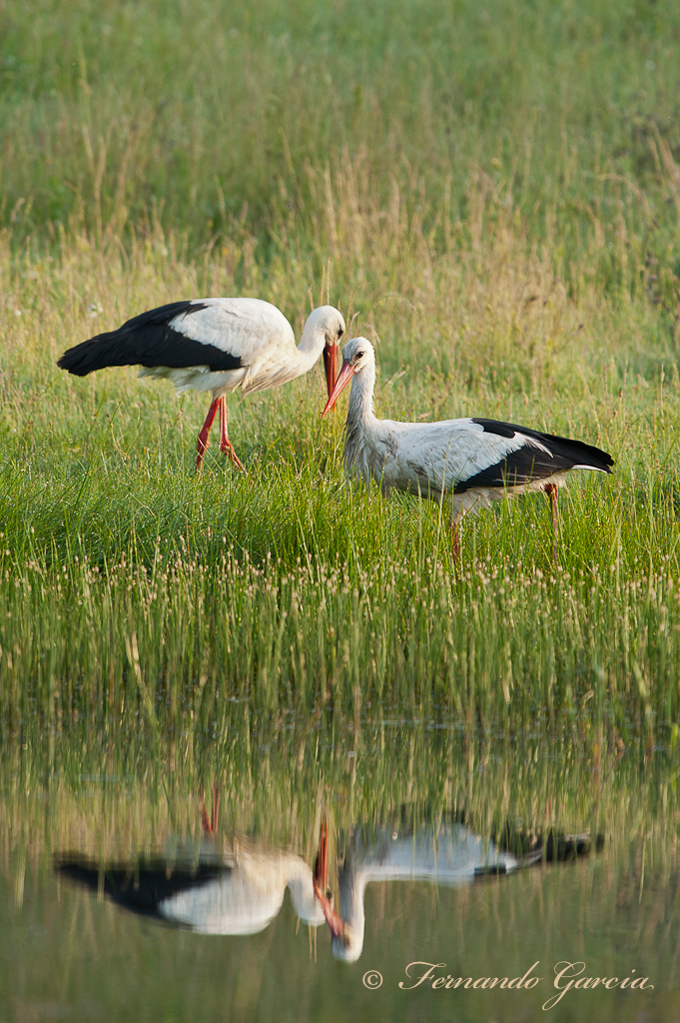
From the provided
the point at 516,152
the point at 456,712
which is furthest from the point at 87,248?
the point at 456,712

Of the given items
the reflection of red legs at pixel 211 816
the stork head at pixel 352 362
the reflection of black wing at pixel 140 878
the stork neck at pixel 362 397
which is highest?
the stork head at pixel 352 362

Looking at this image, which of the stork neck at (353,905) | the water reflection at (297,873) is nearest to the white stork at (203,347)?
the water reflection at (297,873)

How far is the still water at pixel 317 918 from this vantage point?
8.79 ft

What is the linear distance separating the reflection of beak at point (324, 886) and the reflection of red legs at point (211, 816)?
0.30m

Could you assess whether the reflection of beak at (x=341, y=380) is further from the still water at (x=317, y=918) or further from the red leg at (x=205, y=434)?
the still water at (x=317, y=918)

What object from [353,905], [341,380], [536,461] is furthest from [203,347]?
[353,905]

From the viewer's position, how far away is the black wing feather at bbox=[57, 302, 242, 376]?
7379mm

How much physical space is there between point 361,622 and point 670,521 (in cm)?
189

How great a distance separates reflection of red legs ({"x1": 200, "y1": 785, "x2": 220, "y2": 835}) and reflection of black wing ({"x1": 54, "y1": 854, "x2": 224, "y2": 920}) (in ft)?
0.74

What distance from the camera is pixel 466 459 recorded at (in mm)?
5910

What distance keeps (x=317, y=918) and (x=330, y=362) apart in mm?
5466

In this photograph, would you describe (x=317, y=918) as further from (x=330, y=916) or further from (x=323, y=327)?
(x=323, y=327)

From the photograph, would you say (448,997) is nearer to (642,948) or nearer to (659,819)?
(642,948)

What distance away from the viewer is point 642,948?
2.87m
